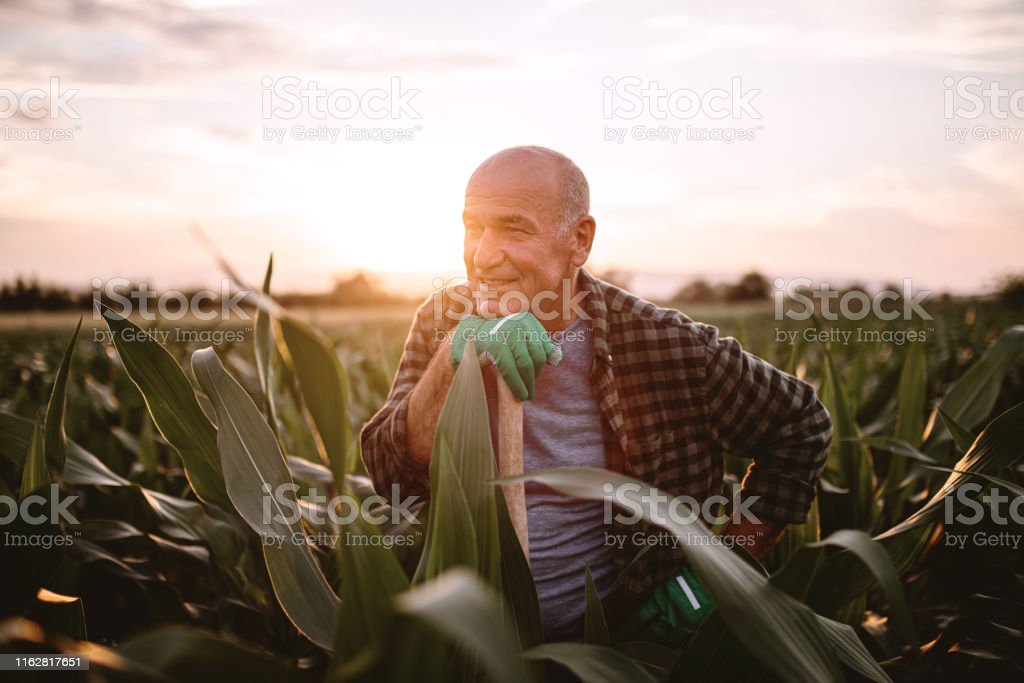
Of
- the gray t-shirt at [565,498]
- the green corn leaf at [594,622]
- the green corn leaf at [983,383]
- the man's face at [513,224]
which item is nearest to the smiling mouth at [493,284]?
the man's face at [513,224]

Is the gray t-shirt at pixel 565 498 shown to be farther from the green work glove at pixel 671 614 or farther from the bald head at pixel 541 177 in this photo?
the bald head at pixel 541 177

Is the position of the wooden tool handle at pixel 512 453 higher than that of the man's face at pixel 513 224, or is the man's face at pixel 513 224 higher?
the man's face at pixel 513 224

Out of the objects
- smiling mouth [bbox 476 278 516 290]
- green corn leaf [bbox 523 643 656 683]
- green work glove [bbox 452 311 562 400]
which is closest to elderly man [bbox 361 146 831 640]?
smiling mouth [bbox 476 278 516 290]

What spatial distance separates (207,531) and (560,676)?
→ 0.96m

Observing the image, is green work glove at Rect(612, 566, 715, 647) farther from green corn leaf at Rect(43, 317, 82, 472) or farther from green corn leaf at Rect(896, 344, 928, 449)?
green corn leaf at Rect(43, 317, 82, 472)

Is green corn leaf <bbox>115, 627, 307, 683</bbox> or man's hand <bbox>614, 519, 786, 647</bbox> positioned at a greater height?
green corn leaf <bbox>115, 627, 307, 683</bbox>

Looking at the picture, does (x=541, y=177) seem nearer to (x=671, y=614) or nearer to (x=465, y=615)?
(x=671, y=614)

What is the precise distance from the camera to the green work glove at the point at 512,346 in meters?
1.22

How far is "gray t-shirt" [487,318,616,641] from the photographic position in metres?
1.55

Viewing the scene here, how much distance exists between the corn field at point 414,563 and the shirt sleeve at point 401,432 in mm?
104
